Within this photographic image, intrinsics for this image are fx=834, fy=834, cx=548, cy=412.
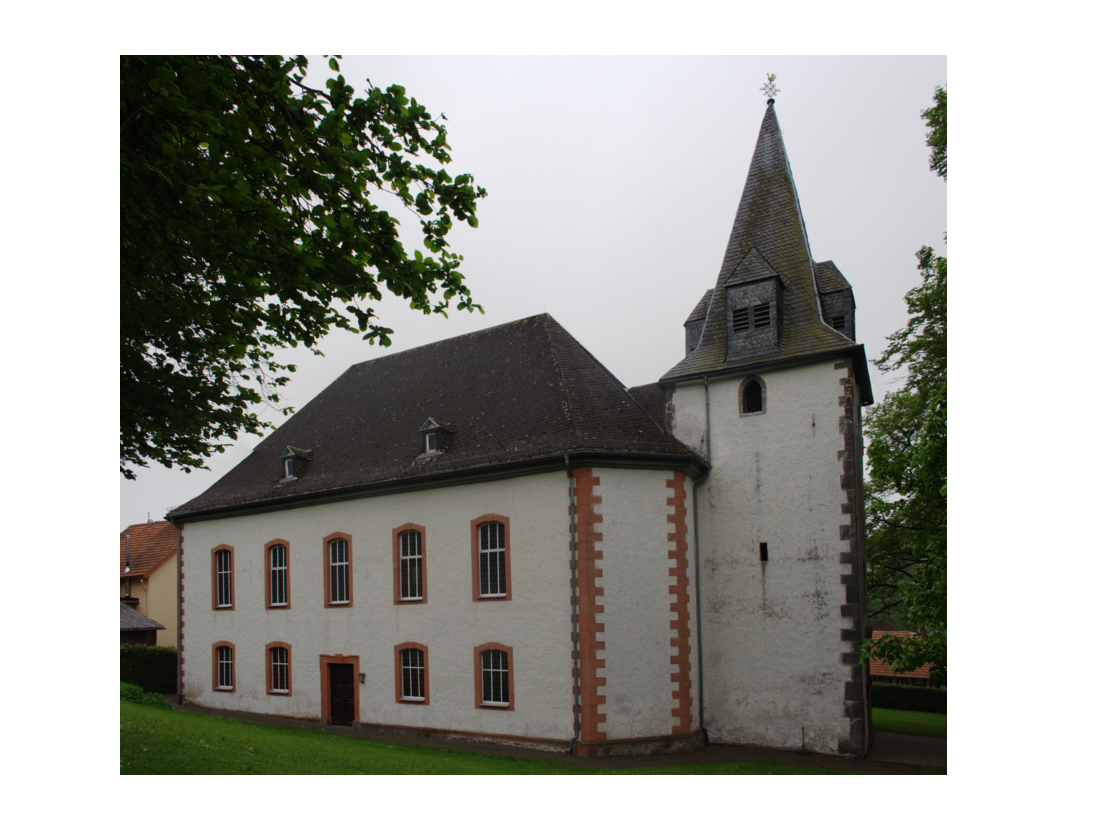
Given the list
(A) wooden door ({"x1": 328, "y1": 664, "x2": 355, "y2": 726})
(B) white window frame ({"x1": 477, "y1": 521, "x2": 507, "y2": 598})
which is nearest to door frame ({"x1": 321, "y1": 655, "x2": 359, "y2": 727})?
(A) wooden door ({"x1": 328, "y1": 664, "x2": 355, "y2": 726})

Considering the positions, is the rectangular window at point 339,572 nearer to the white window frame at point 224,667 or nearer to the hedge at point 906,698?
the white window frame at point 224,667

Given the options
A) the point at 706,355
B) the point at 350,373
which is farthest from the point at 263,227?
the point at 350,373

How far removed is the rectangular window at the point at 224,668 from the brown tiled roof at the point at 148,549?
1089 centimetres

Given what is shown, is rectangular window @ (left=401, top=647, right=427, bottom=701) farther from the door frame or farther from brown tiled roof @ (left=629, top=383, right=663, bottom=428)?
brown tiled roof @ (left=629, top=383, right=663, bottom=428)

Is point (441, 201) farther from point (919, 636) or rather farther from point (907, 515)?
point (919, 636)

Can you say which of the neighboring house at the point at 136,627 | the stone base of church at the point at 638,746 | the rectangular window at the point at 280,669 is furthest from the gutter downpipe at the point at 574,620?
the neighboring house at the point at 136,627

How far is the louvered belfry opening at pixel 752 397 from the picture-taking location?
16.8m

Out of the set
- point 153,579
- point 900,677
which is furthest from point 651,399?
point 153,579

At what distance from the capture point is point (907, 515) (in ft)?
38.1

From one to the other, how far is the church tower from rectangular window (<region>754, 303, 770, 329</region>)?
0.09ft

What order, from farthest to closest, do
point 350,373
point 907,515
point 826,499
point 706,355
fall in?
1. point 350,373
2. point 706,355
3. point 826,499
4. point 907,515

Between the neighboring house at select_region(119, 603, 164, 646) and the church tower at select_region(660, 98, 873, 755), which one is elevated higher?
the church tower at select_region(660, 98, 873, 755)

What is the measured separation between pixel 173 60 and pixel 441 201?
292cm

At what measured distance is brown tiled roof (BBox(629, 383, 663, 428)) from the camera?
758 inches
